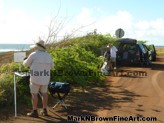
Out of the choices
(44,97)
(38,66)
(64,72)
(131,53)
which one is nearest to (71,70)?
(64,72)

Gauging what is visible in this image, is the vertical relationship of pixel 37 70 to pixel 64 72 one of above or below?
above

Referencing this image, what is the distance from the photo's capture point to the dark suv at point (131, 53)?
23.3 metres

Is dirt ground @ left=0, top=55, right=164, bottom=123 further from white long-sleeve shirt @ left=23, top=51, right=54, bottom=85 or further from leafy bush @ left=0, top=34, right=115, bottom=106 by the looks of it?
white long-sleeve shirt @ left=23, top=51, right=54, bottom=85

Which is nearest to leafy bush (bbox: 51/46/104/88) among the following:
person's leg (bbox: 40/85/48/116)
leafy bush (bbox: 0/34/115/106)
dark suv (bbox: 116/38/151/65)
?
leafy bush (bbox: 0/34/115/106)

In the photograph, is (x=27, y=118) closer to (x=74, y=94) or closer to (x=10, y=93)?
(x=10, y=93)

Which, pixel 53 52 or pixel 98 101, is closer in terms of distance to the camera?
pixel 98 101

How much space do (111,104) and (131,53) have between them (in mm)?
12640

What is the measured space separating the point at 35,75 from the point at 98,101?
296 cm

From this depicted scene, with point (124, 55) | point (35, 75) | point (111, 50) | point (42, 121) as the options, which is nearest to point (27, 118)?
point (42, 121)

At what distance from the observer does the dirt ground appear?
31.4 ft

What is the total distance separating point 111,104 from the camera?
1112cm

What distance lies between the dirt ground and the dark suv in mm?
7890

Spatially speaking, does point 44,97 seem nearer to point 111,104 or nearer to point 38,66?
point 38,66

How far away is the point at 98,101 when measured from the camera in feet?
38.1
